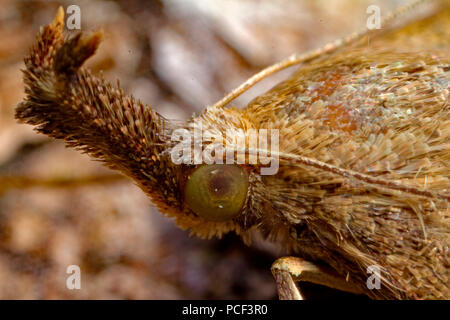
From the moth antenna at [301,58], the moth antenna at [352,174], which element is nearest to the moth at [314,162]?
the moth antenna at [352,174]

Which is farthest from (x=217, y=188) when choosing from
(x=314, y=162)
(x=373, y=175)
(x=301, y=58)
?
(x=301, y=58)

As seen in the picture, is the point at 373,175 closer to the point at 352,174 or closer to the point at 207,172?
the point at 352,174

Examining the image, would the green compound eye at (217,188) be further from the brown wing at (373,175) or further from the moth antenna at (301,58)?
the moth antenna at (301,58)

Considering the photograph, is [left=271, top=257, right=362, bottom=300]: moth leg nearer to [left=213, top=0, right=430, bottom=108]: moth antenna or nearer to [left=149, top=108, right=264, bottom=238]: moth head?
[left=149, top=108, right=264, bottom=238]: moth head

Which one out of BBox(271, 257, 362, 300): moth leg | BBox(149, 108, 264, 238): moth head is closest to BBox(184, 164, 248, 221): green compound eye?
BBox(149, 108, 264, 238): moth head

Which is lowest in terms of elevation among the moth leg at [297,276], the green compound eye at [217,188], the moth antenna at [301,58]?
the moth leg at [297,276]
